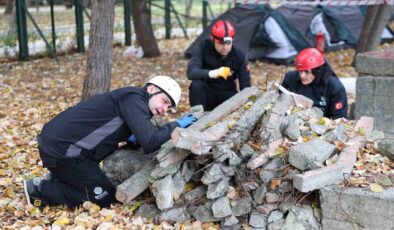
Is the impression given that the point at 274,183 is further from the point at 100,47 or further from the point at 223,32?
the point at 100,47

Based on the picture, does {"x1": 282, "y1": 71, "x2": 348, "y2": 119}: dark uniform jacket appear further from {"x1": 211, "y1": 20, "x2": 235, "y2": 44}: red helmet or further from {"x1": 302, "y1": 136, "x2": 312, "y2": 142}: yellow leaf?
{"x1": 302, "y1": 136, "x2": 312, "y2": 142}: yellow leaf

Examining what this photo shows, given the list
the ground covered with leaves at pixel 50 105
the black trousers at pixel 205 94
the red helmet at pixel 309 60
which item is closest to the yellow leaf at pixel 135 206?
the ground covered with leaves at pixel 50 105

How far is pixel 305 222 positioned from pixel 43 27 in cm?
978

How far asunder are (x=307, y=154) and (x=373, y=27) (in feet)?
24.1

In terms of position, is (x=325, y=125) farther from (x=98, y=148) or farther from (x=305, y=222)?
Answer: (x=98, y=148)

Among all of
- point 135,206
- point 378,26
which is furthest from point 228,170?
point 378,26

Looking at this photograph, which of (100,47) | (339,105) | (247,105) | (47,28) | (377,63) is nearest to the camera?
(247,105)

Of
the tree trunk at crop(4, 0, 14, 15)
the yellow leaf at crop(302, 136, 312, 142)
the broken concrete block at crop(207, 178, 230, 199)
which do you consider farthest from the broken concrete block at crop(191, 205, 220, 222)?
the tree trunk at crop(4, 0, 14, 15)

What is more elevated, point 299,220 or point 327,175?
point 327,175

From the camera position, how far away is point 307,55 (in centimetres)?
566

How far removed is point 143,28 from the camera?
1206 centimetres

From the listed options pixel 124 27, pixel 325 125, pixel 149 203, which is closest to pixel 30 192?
pixel 149 203

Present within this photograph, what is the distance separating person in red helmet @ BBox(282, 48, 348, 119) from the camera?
18.9 ft

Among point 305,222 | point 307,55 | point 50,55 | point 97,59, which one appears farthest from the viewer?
point 50,55
